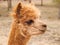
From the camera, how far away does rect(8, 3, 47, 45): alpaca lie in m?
2.83

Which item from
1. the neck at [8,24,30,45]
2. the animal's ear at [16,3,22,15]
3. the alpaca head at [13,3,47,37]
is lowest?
the neck at [8,24,30,45]

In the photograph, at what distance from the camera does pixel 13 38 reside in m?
2.81

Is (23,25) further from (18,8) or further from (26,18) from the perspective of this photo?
(18,8)

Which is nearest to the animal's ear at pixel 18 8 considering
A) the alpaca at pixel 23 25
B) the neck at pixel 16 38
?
the alpaca at pixel 23 25

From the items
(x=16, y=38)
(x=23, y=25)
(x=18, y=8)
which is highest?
(x=18, y=8)

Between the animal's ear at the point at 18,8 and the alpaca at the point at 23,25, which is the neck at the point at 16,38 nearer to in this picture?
the alpaca at the point at 23,25

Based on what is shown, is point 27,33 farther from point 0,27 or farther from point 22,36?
point 0,27

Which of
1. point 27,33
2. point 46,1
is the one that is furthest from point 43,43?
point 46,1

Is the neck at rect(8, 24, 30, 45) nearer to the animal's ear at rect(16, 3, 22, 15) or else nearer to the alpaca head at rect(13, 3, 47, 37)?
the alpaca head at rect(13, 3, 47, 37)

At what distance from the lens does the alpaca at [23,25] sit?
2.83m

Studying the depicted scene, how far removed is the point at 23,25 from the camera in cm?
292

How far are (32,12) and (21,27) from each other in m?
0.27

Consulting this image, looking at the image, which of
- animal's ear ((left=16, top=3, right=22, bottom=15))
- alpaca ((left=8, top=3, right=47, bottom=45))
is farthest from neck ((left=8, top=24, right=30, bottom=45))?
animal's ear ((left=16, top=3, right=22, bottom=15))

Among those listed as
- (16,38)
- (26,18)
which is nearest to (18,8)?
(26,18)
